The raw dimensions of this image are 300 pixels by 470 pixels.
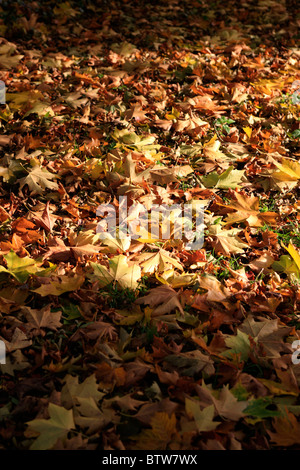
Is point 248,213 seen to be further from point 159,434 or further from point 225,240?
point 159,434

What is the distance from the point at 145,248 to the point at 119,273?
30 cm

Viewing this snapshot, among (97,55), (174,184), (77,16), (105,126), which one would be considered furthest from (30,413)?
(77,16)

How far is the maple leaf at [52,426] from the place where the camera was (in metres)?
1.39

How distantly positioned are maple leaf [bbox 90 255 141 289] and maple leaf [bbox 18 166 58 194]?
0.77 m

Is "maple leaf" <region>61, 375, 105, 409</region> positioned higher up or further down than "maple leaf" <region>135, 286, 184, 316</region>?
further down

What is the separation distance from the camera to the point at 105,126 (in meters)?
3.16

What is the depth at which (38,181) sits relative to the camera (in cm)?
256

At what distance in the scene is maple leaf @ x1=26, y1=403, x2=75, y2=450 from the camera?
1.39m

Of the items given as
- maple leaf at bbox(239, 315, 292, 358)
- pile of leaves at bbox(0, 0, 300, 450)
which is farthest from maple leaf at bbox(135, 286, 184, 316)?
maple leaf at bbox(239, 315, 292, 358)

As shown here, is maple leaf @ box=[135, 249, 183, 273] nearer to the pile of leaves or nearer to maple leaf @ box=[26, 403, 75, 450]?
the pile of leaves

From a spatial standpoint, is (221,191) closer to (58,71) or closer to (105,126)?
(105,126)

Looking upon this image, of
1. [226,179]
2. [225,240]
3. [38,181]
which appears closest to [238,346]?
[225,240]

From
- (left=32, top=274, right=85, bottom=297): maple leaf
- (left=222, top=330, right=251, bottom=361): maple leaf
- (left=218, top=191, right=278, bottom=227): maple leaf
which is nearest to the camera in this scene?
(left=222, top=330, right=251, bottom=361): maple leaf

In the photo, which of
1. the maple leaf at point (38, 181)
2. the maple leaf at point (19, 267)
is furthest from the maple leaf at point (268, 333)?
the maple leaf at point (38, 181)
